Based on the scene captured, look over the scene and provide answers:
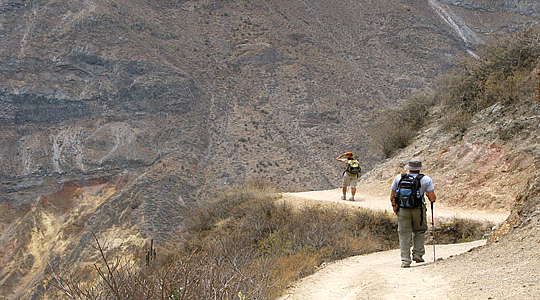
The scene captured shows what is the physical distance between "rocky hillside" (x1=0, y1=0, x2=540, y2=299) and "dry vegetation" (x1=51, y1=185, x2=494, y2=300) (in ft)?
45.7

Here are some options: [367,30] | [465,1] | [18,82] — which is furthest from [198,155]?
[465,1]

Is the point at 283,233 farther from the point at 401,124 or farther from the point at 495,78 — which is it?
the point at 401,124

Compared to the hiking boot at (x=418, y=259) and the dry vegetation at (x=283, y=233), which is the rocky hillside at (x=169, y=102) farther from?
the hiking boot at (x=418, y=259)

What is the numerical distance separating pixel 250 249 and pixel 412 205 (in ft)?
12.5

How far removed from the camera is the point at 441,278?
17.3 feet

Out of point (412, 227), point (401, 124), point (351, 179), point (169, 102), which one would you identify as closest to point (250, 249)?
point (412, 227)

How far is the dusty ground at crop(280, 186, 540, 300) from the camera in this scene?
4.15 metres

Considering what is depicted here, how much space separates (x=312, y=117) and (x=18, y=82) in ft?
92.5

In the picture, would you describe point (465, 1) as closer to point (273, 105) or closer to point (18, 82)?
point (273, 105)

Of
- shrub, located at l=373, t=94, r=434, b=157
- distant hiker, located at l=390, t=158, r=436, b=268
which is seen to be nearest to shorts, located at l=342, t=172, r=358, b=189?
shrub, located at l=373, t=94, r=434, b=157

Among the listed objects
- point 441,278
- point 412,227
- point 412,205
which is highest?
point 412,205

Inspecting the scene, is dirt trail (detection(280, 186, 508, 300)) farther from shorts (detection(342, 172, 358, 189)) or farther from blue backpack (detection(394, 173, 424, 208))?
shorts (detection(342, 172, 358, 189))

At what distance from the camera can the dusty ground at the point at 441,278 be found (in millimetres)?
4153

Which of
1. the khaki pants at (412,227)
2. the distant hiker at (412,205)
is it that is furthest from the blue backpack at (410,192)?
the khaki pants at (412,227)
